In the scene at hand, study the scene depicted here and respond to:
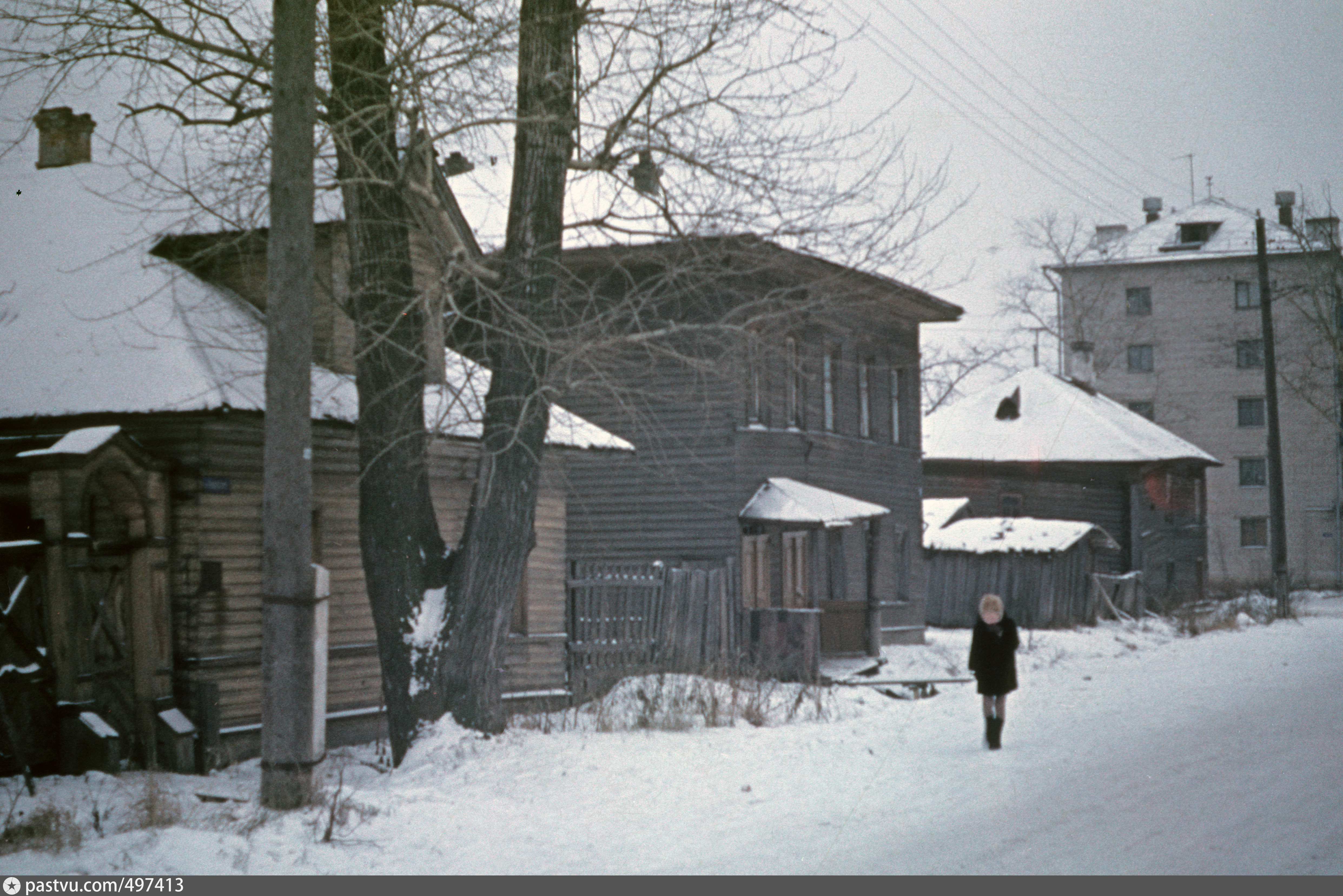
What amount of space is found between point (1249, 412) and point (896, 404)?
30850 millimetres

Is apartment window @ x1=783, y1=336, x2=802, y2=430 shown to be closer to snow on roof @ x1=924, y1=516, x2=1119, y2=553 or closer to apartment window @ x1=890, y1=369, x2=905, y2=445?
apartment window @ x1=890, y1=369, x2=905, y2=445

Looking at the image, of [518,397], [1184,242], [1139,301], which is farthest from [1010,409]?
[518,397]

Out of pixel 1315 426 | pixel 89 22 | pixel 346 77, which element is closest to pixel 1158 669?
pixel 346 77

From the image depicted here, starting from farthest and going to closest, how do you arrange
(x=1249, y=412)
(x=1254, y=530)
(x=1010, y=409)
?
1. (x=1249, y=412)
2. (x=1254, y=530)
3. (x=1010, y=409)

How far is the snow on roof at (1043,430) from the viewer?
35.1m

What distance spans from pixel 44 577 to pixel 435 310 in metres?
4.06

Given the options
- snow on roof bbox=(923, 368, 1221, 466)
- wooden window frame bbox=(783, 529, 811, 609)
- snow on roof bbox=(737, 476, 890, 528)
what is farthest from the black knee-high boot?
snow on roof bbox=(923, 368, 1221, 466)

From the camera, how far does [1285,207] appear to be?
4178cm

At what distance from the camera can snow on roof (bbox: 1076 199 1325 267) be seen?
175ft

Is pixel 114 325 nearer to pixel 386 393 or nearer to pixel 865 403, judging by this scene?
pixel 386 393

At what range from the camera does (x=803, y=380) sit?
22.9m

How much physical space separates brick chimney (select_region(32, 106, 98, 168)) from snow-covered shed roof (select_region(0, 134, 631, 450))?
0.58 feet

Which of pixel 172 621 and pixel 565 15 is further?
pixel 172 621

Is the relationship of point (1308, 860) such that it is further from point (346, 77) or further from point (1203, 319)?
point (1203, 319)
